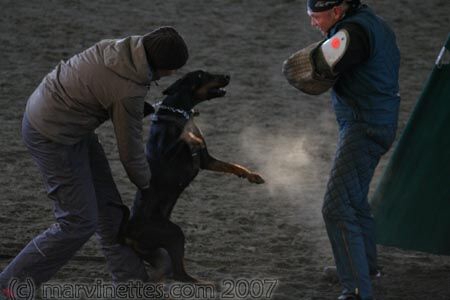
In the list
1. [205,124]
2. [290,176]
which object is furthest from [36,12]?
[290,176]

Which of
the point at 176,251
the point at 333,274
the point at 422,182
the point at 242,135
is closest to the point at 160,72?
the point at 176,251

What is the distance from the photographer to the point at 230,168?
19.9 feet

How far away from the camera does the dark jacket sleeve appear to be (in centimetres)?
532

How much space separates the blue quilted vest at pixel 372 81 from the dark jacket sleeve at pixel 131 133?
3.88 feet

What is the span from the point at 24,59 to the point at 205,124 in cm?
282

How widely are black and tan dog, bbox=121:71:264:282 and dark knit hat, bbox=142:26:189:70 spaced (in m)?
0.62

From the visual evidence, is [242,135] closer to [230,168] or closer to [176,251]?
[230,168]

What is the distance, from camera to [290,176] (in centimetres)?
859

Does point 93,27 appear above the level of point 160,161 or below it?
below

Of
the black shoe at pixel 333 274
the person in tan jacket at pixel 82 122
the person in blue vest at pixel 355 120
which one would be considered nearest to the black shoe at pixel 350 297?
the person in blue vest at pixel 355 120

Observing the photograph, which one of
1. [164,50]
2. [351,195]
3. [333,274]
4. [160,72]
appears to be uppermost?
[164,50]

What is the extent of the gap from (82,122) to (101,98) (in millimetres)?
205

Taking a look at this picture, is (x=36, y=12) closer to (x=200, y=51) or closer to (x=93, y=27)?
(x=93, y=27)

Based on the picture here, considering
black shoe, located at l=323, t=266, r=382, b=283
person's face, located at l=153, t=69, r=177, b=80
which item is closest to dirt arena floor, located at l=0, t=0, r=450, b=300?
black shoe, located at l=323, t=266, r=382, b=283
